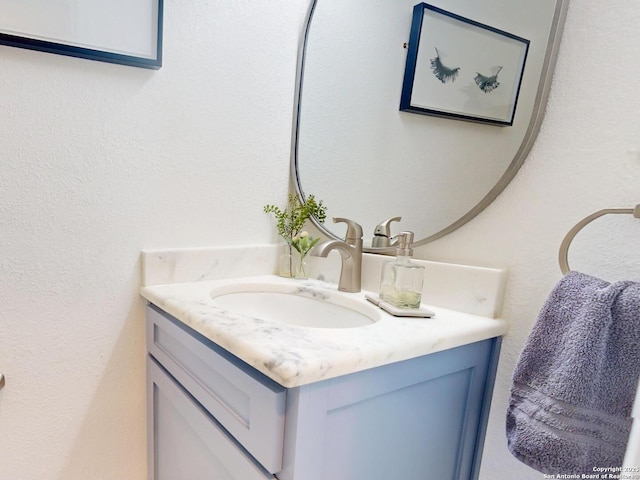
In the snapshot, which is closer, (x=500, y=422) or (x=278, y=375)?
(x=278, y=375)

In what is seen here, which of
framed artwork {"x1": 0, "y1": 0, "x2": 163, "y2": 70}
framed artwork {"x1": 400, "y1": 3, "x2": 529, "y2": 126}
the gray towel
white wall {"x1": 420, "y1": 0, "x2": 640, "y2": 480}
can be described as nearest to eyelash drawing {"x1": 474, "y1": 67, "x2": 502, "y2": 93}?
framed artwork {"x1": 400, "y1": 3, "x2": 529, "y2": 126}

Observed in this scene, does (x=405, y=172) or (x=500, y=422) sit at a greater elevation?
(x=405, y=172)

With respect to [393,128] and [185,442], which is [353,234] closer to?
[393,128]

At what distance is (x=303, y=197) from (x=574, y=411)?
81cm

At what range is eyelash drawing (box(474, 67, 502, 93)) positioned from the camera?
0.75 metres

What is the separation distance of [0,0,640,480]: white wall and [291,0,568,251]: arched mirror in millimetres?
42

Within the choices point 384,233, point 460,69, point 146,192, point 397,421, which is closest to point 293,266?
point 384,233

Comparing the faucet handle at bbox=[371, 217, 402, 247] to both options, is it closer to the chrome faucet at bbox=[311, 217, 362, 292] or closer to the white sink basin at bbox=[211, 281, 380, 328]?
the chrome faucet at bbox=[311, 217, 362, 292]

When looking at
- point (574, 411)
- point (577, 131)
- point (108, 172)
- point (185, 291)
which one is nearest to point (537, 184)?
point (577, 131)

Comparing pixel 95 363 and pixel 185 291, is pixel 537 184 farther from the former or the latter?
Result: pixel 95 363

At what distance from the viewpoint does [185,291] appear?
2.77 feet

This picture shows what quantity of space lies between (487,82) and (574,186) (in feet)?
0.90

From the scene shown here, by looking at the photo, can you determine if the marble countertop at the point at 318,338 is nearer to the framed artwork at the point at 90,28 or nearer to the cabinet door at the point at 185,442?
the cabinet door at the point at 185,442

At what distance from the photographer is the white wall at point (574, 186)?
599mm
